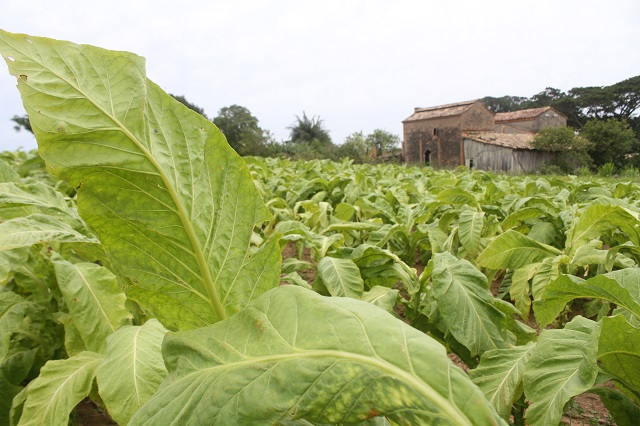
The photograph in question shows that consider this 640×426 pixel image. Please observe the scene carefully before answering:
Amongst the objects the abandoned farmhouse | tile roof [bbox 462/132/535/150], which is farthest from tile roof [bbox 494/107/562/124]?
tile roof [bbox 462/132/535/150]

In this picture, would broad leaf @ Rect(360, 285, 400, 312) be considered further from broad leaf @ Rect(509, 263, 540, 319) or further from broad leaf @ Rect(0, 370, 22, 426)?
broad leaf @ Rect(0, 370, 22, 426)

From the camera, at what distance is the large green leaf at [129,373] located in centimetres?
114

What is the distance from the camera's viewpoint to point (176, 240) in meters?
0.90

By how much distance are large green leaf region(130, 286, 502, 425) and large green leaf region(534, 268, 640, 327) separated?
79 cm

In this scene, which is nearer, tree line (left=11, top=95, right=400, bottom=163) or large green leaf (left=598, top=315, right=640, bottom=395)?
large green leaf (left=598, top=315, right=640, bottom=395)

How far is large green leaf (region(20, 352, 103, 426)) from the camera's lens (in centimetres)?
133

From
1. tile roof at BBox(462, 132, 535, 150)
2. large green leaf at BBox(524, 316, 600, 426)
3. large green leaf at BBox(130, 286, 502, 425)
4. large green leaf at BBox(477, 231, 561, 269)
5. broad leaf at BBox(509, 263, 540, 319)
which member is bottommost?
tile roof at BBox(462, 132, 535, 150)

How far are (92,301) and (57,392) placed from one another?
1.19ft

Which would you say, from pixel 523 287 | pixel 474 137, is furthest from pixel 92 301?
pixel 474 137

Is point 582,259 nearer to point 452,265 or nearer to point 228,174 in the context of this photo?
point 452,265

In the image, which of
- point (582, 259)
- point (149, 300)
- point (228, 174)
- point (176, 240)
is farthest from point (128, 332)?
point (582, 259)

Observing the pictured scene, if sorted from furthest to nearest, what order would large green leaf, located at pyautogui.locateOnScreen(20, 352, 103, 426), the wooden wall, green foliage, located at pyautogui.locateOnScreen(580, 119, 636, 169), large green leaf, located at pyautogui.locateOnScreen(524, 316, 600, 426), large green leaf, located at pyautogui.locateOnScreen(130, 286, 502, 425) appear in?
green foliage, located at pyautogui.locateOnScreen(580, 119, 636, 169)
the wooden wall
large green leaf, located at pyautogui.locateOnScreen(20, 352, 103, 426)
large green leaf, located at pyautogui.locateOnScreen(524, 316, 600, 426)
large green leaf, located at pyautogui.locateOnScreen(130, 286, 502, 425)

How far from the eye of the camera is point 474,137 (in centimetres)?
2858

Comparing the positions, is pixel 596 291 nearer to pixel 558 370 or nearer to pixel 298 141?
pixel 558 370
